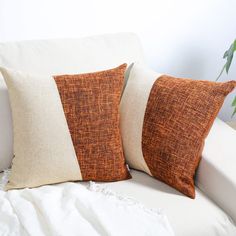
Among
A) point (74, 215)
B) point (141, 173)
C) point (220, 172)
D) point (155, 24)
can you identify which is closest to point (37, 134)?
point (74, 215)

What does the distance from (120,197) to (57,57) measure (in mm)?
597

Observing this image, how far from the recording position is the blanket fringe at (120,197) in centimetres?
130

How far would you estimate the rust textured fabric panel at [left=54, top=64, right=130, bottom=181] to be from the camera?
55.8 inches

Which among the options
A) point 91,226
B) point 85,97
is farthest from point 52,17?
point 91,226

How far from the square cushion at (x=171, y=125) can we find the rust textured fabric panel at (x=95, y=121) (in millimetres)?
69

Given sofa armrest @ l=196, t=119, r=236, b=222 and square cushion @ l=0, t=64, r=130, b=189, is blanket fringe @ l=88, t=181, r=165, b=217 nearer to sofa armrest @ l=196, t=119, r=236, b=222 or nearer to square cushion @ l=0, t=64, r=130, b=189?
square cushion @ l=0, t=64, r=130, b=189

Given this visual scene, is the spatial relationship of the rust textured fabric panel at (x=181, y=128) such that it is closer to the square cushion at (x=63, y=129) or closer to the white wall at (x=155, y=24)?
the square cushion at (x=63, y=129)

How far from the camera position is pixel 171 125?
4.69 ft

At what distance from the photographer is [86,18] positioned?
1920 mm

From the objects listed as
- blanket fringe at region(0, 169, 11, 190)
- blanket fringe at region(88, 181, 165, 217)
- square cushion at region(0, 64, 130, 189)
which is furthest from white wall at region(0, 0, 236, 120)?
blanket fringe at region(88, 181, 165, 217)

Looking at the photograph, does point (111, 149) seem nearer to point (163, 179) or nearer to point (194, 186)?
point (163, 179)

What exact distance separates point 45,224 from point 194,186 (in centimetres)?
58

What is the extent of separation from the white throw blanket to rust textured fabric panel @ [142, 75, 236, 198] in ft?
0.58

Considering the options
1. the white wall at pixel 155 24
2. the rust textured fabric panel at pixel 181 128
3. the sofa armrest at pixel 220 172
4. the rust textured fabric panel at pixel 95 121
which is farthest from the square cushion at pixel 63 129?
the white wall at pixel 155 24
